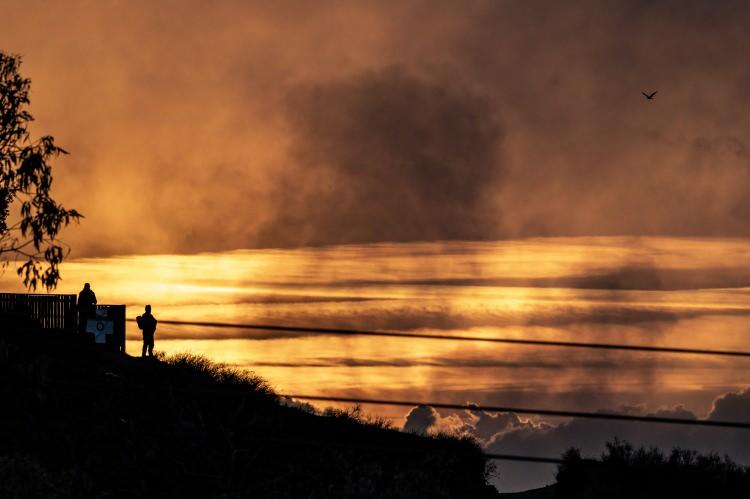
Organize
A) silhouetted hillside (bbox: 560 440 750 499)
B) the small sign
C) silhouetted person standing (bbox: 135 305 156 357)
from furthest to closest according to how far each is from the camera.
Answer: the small sign → silhouetted person standing (bbox: 135 305 156 357) → silhouetted hillside (bbox: 560 440 750 499)

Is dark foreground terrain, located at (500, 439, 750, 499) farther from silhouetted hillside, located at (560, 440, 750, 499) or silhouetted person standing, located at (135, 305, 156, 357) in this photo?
silhouetted person standing, located at (135, 305, 156, 357)

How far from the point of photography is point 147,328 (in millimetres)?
38688

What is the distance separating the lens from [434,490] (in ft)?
64.0

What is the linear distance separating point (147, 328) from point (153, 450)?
17.2 meters

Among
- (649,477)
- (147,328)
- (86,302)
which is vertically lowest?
(649,477)

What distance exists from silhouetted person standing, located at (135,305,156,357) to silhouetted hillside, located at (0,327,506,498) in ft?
14.2

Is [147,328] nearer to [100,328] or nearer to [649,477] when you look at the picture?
[100,328]

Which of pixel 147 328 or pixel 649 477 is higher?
pixel 147 328

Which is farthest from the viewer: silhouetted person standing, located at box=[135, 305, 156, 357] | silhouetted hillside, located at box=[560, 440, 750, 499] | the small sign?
the small sign

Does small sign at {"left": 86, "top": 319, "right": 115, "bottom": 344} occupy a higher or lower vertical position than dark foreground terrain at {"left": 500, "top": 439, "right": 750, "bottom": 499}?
higher

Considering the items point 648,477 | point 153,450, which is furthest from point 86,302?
point 648,477

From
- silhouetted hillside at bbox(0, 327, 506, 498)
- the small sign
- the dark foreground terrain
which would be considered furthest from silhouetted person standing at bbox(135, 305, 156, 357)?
the dark foreground terrain

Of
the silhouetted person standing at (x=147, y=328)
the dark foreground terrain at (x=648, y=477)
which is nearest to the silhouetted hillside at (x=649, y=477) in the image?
the dark foreground terrain at (x=648, y=477)

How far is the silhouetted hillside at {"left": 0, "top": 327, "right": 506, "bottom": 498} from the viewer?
19000 mm
